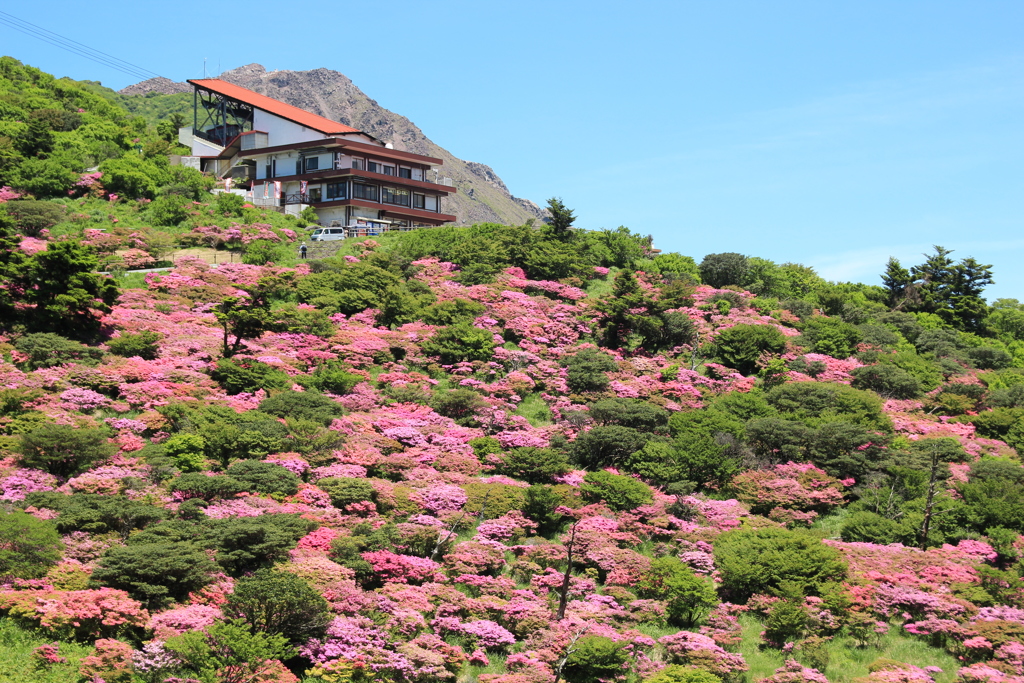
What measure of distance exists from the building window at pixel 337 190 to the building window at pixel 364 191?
657mm

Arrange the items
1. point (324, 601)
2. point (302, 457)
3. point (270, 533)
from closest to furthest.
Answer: point (324, 601) → point (270, 533) → point (302, 457)

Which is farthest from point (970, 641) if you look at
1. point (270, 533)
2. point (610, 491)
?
point (270, 533)

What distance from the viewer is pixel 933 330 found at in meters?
59.3

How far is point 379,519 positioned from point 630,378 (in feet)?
61.2

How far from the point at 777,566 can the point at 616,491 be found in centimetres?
659

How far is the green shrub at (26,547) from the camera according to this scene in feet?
79.4

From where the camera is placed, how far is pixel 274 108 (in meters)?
81.1

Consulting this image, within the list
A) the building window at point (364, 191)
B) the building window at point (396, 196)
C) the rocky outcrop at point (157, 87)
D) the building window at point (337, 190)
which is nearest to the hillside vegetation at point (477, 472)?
the building window at point (337, 190)

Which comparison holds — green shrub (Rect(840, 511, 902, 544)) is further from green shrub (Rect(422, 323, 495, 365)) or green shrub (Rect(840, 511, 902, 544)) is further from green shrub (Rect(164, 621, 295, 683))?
green shrub (Rect(164, 621, 295, 683))

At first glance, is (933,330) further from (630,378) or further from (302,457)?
(302,457)

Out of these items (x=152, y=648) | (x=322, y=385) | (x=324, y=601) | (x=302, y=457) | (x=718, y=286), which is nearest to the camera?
(x=152, y=648)

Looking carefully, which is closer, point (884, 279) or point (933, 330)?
point (933, 330)

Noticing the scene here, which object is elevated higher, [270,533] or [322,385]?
[322,385]

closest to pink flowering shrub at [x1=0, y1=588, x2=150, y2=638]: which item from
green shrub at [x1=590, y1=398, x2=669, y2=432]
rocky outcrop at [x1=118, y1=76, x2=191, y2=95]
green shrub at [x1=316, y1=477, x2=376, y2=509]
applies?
green shrub at [x1=316, y1=477, x2=376, y2=509]
